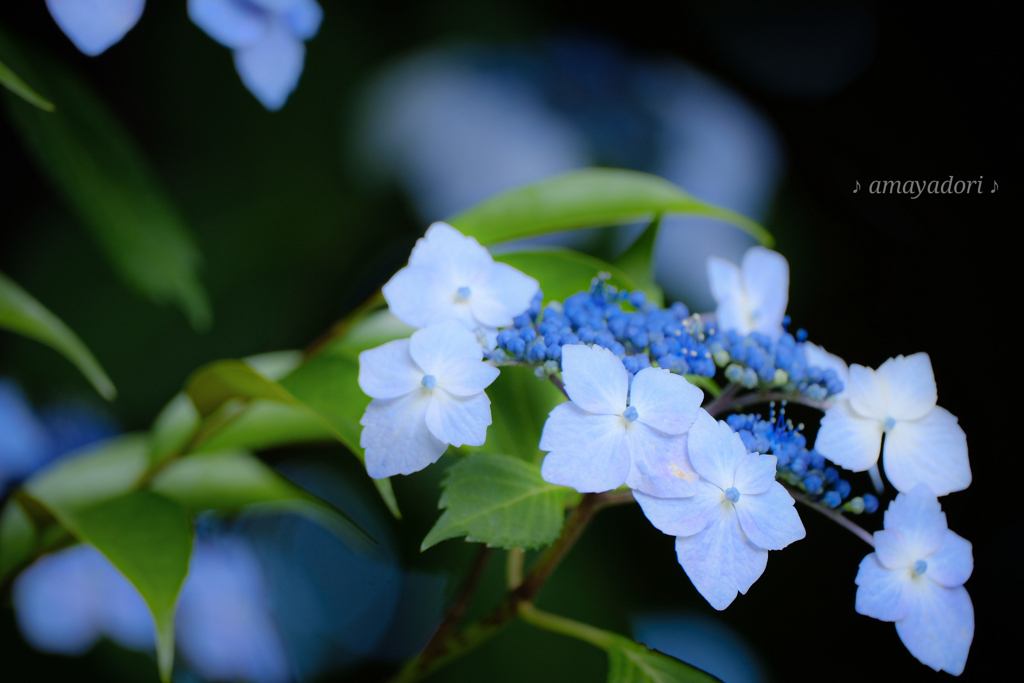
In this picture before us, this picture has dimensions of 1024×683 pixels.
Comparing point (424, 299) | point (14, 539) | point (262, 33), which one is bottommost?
point (14, 539)

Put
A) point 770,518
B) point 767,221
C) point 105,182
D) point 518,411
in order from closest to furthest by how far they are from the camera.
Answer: point 770,518 < point 518,411 < point 105,182 < point 767,221

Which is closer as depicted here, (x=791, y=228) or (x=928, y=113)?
(x=928, y=113)

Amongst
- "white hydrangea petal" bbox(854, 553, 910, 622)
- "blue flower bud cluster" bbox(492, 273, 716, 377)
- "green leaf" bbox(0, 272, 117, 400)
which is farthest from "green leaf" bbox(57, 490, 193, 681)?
"white hydrangea petal" bbox(854, 553, 910, 622)

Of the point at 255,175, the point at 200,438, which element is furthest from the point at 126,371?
the point at 200,438

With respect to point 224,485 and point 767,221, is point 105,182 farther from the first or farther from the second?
point 767,221

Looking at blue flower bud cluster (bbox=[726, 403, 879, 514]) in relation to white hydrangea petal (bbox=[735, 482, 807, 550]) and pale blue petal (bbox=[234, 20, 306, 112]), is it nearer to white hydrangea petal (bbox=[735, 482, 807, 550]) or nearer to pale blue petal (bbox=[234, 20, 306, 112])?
white hydrangea petal (bbox=[735, 482, 807, 550])

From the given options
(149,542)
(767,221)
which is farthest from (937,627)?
(767,221)

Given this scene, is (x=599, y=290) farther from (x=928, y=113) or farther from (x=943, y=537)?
(x=928, y=113)
